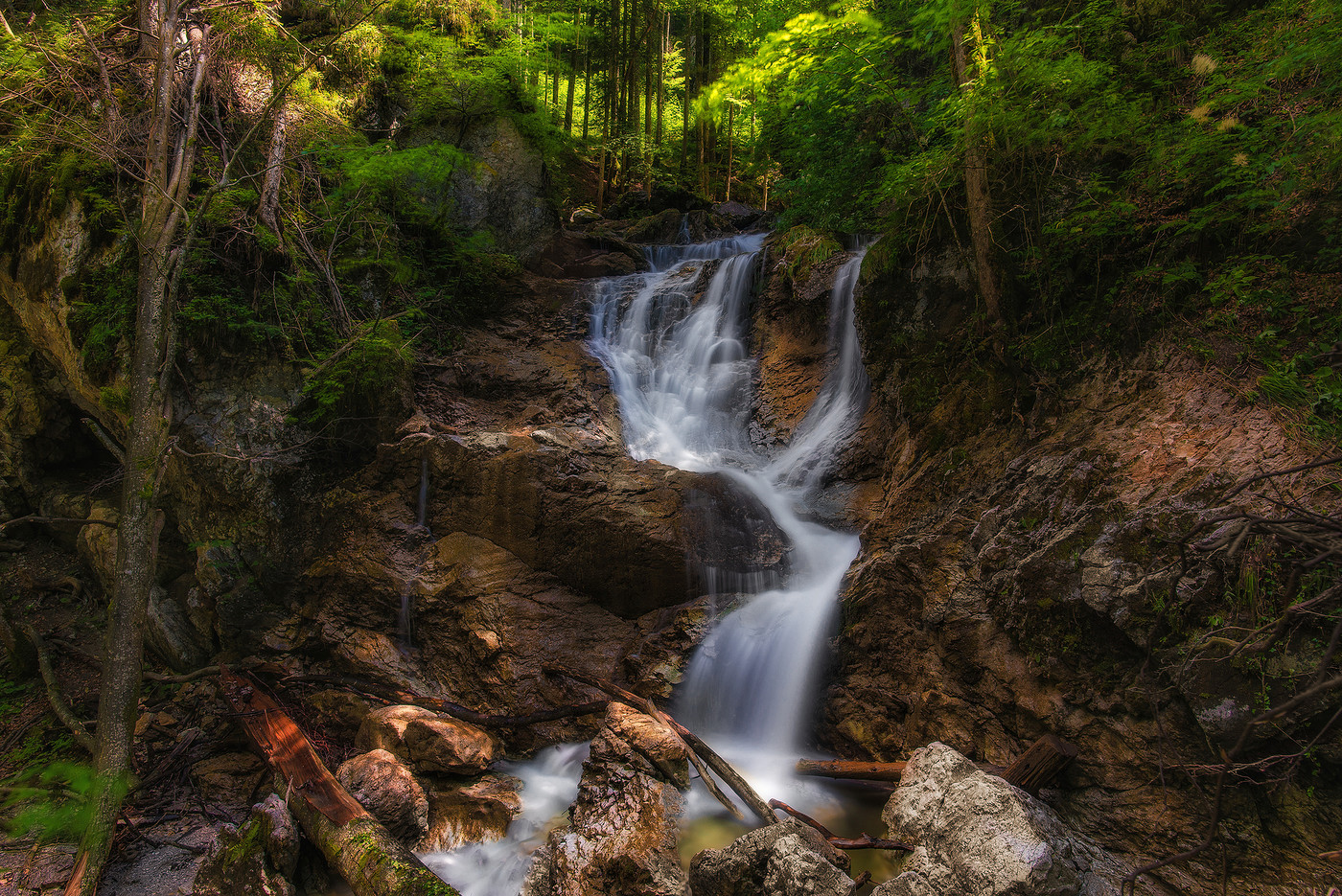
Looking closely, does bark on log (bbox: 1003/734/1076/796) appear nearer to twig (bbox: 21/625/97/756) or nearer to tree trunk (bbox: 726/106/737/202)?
twig (bbox: 21/625/97/756)

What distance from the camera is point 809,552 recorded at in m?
6.78

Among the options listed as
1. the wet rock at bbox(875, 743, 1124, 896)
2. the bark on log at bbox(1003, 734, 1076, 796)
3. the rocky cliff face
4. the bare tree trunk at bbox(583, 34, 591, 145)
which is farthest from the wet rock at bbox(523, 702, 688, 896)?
the bare tree trunk at bbox(583, 34, 591, 145)

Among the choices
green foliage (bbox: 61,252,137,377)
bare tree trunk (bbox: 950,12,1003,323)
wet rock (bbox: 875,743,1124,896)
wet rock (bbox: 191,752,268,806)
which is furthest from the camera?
green foliage (bbox: 61,252,137,377)

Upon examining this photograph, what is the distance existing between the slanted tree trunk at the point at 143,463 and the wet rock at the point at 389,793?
1463mm

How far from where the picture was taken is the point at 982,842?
10.3ft

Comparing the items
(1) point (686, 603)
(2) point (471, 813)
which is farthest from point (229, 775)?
(1) point (686, 603)

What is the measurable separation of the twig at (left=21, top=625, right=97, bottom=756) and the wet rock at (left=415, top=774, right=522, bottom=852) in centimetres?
250

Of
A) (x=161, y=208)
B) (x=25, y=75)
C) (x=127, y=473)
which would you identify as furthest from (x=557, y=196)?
(x=127, y=473)

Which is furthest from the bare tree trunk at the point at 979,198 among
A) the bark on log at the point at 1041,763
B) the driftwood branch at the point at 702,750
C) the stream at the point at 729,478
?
the driftwood branch at the point at 702,750

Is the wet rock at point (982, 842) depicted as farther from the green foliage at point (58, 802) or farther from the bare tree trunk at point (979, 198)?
the green foliage at point (58, 802)

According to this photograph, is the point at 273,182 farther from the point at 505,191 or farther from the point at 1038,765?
the point at 1038,765

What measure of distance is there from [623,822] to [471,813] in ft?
4.74

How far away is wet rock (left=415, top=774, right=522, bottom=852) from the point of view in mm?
4480

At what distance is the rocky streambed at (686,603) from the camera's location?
335 cm
